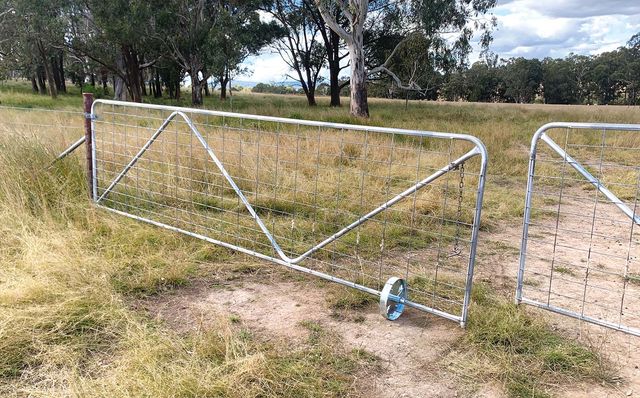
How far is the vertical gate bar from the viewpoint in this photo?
6023mm

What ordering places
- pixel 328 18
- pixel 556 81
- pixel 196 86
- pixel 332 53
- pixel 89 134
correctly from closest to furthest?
1. pixel 89 134
2. pixel 328 18
3. pixel 196 86
4. pixel 332 53
5. pixel 556 81

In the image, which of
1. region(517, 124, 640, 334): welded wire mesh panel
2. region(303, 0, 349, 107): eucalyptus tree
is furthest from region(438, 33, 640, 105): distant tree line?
region(517, 124, 640, 334): welded wire mesh panel

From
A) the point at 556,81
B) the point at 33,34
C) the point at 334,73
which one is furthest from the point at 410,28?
the point at 556,81

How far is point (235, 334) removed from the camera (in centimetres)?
345

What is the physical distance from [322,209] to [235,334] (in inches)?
79.7

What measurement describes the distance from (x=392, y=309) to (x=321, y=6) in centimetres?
1896

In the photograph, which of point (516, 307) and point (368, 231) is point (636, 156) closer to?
point (368, 231)

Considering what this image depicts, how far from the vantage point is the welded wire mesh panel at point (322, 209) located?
4.29m

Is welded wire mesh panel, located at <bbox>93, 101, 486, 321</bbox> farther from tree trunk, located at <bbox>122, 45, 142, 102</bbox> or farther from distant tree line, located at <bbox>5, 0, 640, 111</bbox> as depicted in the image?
tree trunk, located at <bbox>122, 45, 142, 102</bbox>

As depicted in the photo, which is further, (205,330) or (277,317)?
(277,317)

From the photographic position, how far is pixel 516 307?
12.5 feet

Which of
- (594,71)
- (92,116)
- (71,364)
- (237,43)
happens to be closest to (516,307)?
(71,364)

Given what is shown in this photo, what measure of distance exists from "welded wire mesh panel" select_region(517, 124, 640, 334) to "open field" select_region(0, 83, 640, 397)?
298 millimetres

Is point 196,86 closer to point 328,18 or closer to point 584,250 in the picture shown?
point 328,18
